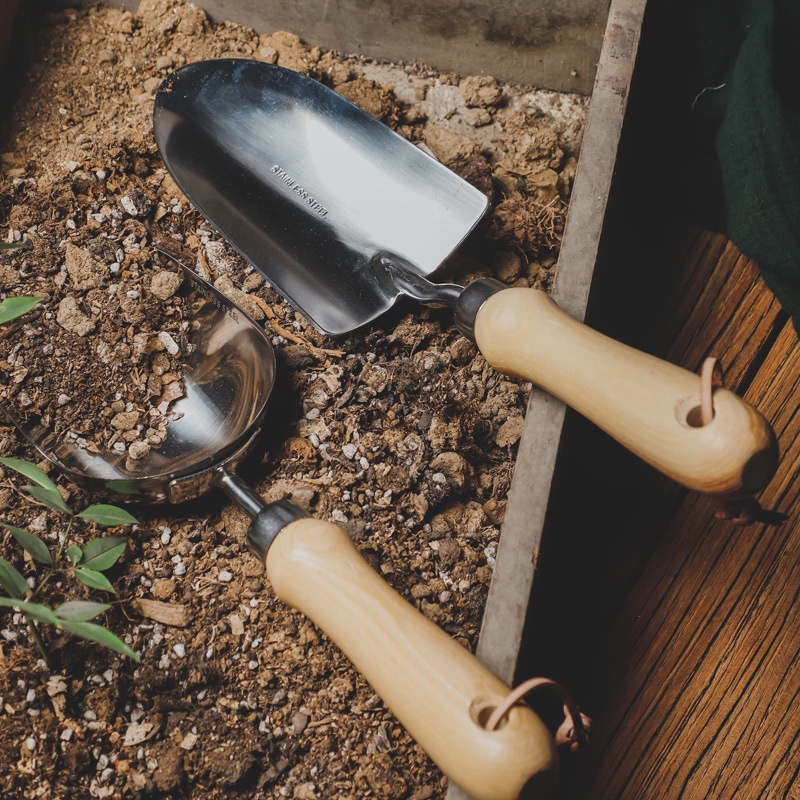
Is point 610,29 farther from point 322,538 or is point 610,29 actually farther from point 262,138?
point 322,538

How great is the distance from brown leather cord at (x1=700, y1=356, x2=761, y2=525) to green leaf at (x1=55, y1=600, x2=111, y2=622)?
1.89 ft

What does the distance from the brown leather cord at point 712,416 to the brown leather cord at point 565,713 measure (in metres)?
0.21

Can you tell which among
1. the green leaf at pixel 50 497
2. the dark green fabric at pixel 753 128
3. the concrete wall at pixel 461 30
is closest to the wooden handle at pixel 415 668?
the green leaf at pixel 50 497

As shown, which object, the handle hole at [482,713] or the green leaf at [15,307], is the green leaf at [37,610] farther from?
the handle hole at [482,713]

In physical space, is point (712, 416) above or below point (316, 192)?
above

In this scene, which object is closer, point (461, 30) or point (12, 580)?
point (12, 580)

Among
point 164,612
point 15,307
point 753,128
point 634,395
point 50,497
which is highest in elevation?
point 753,128

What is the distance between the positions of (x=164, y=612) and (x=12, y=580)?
0.53 feet

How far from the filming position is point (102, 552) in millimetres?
818

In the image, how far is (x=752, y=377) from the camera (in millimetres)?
968

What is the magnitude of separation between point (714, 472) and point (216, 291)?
617 mm

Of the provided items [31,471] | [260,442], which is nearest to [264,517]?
[260,442]

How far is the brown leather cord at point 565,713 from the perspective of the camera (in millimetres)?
624

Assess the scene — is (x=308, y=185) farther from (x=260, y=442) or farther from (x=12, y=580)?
(x=12, y=580)
